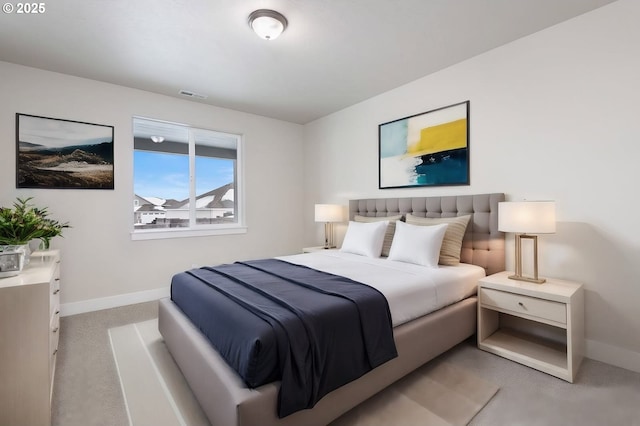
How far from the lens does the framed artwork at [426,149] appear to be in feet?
10.0

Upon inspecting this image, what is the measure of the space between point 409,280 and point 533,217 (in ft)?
3.37

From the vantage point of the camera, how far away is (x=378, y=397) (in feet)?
5.98

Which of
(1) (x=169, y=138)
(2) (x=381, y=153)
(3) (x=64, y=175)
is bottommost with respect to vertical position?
(3) (x=64, y=175)

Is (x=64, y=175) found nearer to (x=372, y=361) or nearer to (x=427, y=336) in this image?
(x=372, y=361)

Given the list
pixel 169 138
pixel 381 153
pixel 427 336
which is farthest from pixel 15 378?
pixel 381 153

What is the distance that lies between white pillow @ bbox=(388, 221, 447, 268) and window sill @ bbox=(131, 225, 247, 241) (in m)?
2.52

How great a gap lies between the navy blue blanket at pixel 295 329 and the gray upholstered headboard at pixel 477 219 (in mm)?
1482

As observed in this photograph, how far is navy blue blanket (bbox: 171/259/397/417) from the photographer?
4.50ft

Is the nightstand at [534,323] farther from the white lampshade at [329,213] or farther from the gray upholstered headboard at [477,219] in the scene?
the white lampshade at [329,213]

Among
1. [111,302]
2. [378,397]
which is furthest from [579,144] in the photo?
[111,302]

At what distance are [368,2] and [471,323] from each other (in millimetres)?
2640

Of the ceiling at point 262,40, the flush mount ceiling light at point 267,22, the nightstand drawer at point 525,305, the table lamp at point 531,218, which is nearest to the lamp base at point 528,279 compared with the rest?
the table lamp at point 531,218

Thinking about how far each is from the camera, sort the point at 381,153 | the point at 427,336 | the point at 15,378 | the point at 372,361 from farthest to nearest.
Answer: the point at 381,153 < the point at 427,336 < the point at 372,361 < the point at 15,378

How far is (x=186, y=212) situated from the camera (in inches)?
164
